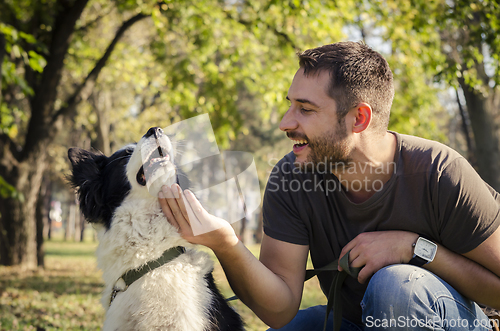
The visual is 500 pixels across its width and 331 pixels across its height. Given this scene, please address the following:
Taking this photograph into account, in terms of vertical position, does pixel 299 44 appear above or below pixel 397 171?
above

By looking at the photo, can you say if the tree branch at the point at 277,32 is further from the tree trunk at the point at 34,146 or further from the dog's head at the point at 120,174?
the dog's head at the point at 120,174

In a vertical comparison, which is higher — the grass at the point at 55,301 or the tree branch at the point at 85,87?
the tree branch at the point at 85,87

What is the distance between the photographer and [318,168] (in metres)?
2.09

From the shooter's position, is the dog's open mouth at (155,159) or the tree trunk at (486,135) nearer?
the dog's open mouth at (155,159)

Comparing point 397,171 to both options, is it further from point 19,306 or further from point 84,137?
point 84,137

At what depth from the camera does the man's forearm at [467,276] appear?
1737 millimetres

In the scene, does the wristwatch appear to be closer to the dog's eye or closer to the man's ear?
the man's ear

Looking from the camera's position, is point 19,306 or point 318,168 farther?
point 19,306

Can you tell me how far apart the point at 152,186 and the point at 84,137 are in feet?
72.7

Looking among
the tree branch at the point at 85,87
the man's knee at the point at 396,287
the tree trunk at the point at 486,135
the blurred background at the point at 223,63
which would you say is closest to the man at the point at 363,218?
the man's knee at the point at 396,287

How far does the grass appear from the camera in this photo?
3.86m

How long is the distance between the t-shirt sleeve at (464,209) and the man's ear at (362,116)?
46 centimetres

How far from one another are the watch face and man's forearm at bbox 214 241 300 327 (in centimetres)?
70

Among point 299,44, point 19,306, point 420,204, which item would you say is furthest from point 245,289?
point 299,44
